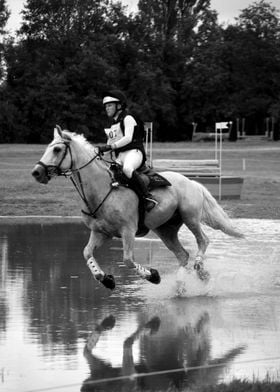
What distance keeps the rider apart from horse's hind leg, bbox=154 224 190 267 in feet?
3.28

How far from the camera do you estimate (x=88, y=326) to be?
33.9 feet

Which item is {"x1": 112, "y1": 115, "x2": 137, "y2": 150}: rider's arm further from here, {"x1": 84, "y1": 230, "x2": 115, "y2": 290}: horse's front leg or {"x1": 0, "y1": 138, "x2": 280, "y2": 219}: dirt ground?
{"x1": 0, "y1": 138, "x2": 280, "y2": 219}: dirt ground

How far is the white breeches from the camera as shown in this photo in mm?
12852

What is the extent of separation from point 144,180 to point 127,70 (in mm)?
69405

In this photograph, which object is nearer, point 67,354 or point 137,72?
point 67,354

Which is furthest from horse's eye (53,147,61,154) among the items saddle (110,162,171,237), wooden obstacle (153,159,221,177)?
wooden obstacle (153,159,221,177)

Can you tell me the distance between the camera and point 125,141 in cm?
1286

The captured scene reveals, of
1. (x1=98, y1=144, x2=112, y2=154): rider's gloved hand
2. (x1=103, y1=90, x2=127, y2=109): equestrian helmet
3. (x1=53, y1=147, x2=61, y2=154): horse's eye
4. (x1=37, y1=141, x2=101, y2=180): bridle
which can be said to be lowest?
(x1=37, y1=141, x2=101, y2=180): bridle

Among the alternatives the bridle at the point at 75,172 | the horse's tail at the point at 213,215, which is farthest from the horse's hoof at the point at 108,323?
the horse's tail at the point at 213,215

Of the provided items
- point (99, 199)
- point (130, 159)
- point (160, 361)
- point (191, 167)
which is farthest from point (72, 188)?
point (160, 361)

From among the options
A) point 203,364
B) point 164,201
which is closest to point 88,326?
point 203,364

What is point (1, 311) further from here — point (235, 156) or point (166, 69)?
point (166, 69)

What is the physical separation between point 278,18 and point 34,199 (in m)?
61.0

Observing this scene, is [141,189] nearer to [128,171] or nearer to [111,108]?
[128,171]
